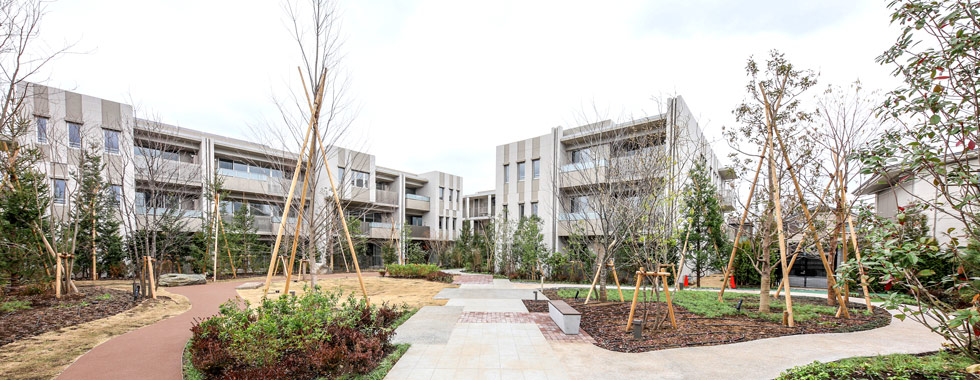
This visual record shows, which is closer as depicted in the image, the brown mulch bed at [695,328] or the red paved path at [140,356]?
the red paved path at [140,356]

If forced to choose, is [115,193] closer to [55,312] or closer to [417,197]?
[55,312]

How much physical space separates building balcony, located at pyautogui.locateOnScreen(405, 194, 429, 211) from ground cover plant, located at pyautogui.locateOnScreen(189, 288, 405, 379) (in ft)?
95.6

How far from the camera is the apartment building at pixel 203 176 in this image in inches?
581

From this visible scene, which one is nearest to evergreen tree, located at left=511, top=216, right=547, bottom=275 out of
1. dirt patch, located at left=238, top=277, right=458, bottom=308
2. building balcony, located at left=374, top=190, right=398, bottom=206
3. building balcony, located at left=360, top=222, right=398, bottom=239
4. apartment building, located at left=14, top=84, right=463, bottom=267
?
dirt patch, located at left=238, top=277, right=458, bottom=308

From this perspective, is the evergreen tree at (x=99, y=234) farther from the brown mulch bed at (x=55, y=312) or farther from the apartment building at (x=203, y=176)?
the brown mulch bed at (x=55, y=312)

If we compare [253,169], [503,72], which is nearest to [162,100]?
[503,72]

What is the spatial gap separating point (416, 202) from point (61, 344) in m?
28.8

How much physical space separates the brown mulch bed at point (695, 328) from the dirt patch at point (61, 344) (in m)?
8.24

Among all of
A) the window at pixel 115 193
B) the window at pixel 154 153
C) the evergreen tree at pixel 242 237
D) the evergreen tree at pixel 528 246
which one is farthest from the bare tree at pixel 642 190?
the window at pixel 115 193

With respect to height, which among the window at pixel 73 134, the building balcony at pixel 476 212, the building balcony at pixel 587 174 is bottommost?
the building balcony at pixel 476 212

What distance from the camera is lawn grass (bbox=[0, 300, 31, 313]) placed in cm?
887

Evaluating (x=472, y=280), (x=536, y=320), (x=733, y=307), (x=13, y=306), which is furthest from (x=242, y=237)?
(x=733, y=307)

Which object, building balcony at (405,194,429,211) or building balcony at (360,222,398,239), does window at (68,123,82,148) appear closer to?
building balcony at (360,222,398,239)

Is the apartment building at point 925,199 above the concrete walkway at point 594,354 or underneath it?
above
